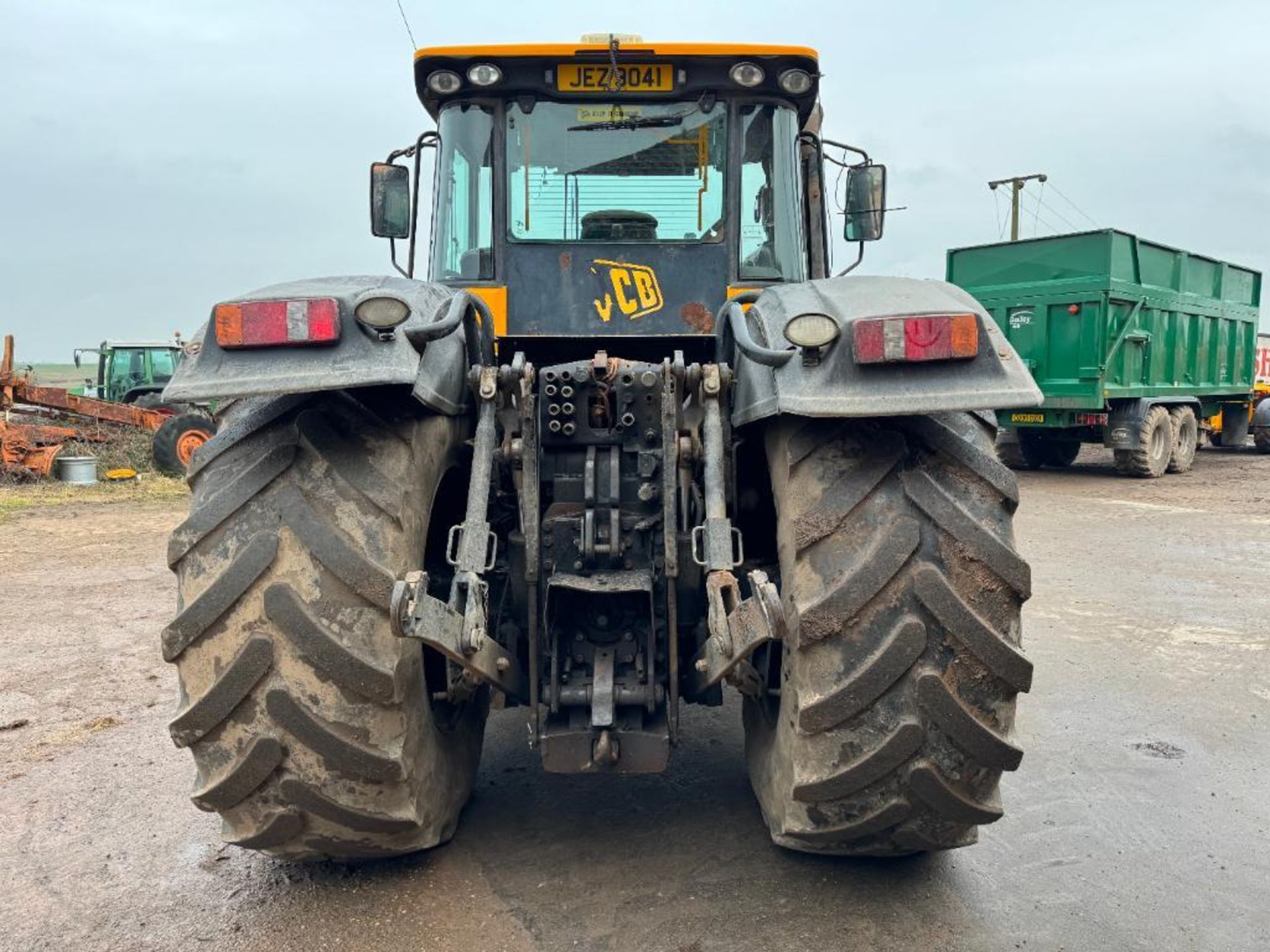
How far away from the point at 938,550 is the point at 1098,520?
856 centimetres

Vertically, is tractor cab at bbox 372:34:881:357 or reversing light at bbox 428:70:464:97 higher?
reversing light at bbox 428:70:464:97

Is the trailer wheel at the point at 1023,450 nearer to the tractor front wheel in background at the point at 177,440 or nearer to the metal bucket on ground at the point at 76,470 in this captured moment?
the tractor front wheel in background at the point at 177,440

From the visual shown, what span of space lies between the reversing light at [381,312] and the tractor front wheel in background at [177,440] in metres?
13.3

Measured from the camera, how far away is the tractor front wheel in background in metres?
14.6

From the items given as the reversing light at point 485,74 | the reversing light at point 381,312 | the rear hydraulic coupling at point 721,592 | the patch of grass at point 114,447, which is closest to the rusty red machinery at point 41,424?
the patch of grass at point 114,447

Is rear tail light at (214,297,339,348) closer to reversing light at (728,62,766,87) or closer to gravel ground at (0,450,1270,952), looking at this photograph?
gravel ground at (0,450,1270,952)

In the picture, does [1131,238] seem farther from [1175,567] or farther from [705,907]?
[705,907]

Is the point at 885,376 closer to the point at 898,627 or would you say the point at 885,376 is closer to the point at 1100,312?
the point at 898,627

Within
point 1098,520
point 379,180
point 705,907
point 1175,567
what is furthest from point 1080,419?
point 705,907

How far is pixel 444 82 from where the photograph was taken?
144 inches

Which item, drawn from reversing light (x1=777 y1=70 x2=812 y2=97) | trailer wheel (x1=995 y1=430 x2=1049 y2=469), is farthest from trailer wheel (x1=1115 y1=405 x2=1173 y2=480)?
reversing light (x1=777 y1=70 x2=812 y2=97)

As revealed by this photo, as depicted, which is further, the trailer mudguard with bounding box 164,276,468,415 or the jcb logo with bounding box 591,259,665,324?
the jcb logo with bounding box 591,259,665,324

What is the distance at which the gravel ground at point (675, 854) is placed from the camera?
2520 mm

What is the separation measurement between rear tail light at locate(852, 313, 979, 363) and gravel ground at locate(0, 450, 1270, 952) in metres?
1.42
